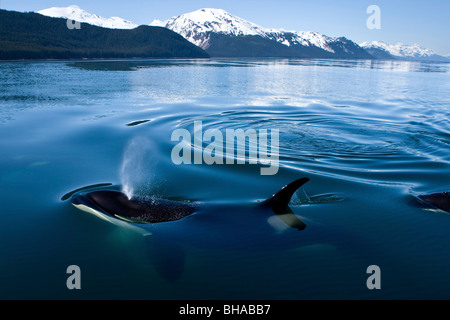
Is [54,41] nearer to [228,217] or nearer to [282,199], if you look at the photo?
[228,217]

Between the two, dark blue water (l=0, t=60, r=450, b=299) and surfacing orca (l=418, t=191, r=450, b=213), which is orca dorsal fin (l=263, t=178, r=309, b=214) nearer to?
dark blue water (l=0, t=60, r=450, b=299)

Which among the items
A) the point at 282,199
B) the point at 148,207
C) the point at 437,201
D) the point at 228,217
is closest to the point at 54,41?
the point at 148,207

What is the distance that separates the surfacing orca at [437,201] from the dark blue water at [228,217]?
0.29 metres

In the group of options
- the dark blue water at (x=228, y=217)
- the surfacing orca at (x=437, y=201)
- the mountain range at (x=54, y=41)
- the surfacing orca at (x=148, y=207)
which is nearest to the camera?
the dark blue water at (x=228, y=217)

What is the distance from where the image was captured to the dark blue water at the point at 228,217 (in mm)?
6391

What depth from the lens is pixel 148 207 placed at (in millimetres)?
8281

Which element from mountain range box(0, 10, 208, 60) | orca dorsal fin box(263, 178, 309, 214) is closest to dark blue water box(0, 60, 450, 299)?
orca dorsal fin box(263, 178, 309, 214)

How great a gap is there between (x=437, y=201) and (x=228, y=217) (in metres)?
5.69

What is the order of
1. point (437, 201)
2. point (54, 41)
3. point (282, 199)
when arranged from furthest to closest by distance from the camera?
point (54, 41), point (437, 201), point (282, 199)

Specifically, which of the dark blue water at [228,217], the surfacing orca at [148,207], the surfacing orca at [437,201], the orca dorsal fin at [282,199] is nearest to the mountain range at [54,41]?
the dark blue water at [228,217]

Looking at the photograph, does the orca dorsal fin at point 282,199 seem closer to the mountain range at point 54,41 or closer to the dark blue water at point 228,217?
the dark blue water at point 228,217

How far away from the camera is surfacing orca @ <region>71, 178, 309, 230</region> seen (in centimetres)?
802
